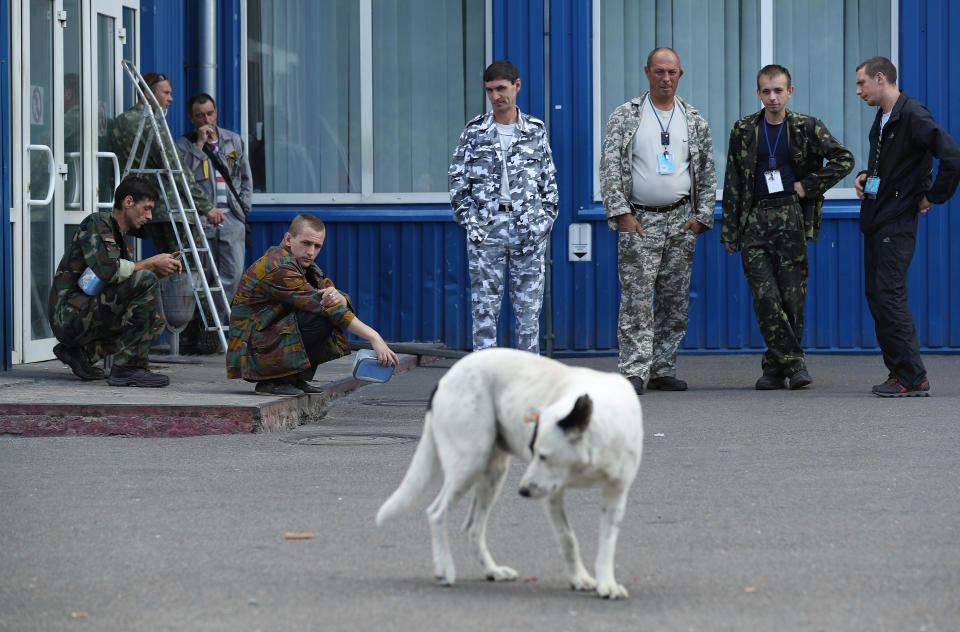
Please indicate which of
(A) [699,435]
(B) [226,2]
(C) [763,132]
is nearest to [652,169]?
(C) [763,132]

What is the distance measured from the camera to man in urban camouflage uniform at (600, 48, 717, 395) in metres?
10.0

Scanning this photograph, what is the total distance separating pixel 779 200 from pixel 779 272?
0.50 meters

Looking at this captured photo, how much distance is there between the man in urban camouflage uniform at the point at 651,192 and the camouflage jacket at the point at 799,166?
261 millimetres

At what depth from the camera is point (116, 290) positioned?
9.44 m

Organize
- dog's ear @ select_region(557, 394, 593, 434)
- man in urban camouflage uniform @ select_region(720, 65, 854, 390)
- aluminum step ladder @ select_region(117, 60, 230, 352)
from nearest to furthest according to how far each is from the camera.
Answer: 1. dog's ear @ select_region(557, 394, 593, 434)
2. man in urban camouflage uniform @ select_region(720, 65, 854, 390)
3. aluminum step ladder @ select_region(117, 60, 230, 352)

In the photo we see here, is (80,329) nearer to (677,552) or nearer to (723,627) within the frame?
(677,552)

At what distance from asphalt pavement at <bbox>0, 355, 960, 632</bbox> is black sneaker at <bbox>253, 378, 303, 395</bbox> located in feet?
0.95

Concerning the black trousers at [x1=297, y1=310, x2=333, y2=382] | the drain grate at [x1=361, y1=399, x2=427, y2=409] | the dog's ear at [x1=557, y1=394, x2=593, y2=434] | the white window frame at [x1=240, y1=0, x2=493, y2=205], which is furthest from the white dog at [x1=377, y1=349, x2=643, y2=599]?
the white window frame at [x1=240, y1=0, x2=493, y2=205]

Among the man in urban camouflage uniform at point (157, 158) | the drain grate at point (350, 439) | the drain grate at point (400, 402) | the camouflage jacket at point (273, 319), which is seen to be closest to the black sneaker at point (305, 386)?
the camouflage jacket at point (273, 319)

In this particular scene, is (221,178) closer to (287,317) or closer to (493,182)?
(493,182)

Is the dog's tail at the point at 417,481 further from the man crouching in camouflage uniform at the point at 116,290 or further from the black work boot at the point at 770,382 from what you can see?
the black work boot at the point at 770,382

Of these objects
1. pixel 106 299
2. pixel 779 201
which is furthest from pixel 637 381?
pixel 106 299

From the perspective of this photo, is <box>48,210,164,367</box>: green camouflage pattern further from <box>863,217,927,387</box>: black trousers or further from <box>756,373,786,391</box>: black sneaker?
<box>863,217,927,387</box>: black trousers

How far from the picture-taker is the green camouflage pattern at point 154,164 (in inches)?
448
